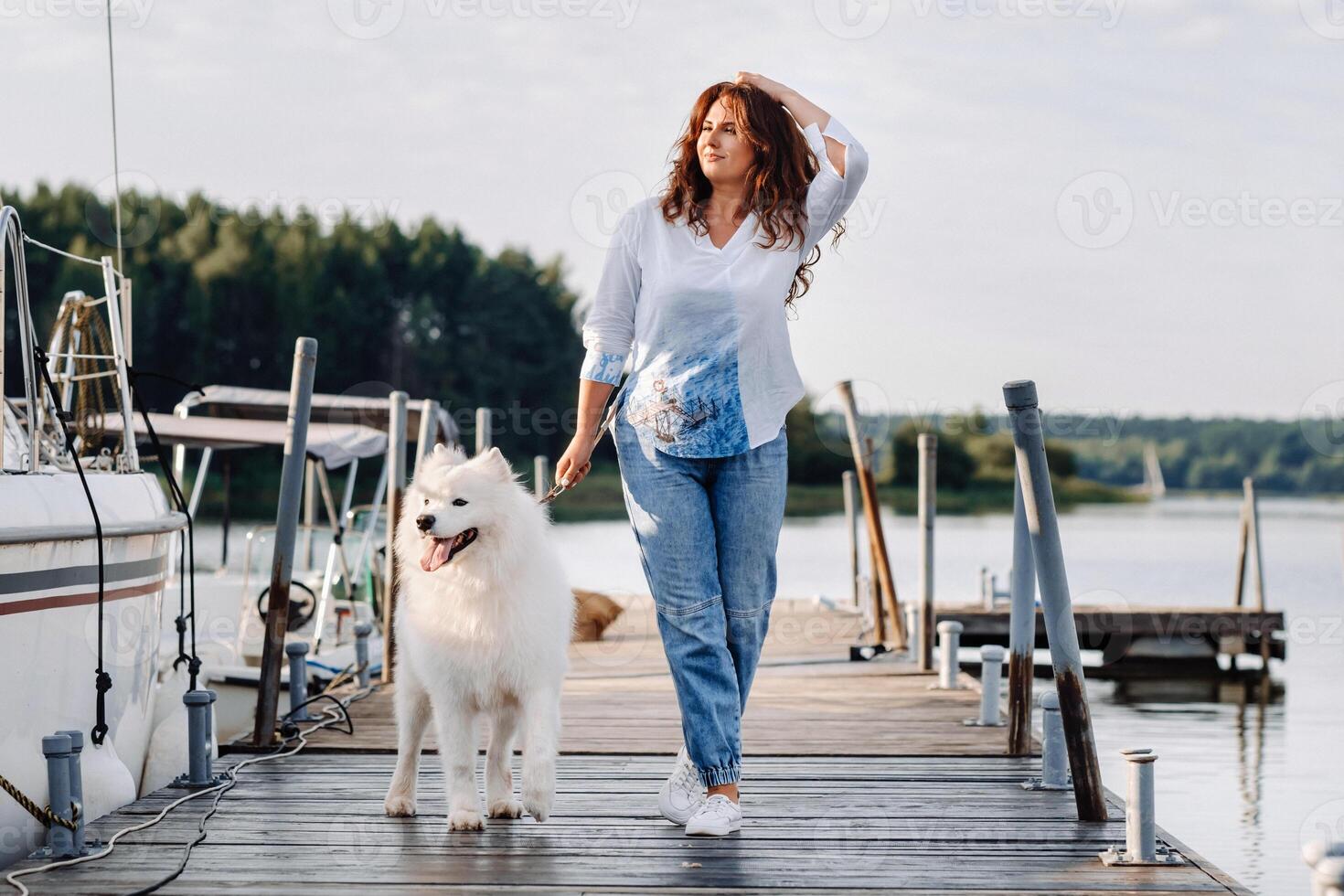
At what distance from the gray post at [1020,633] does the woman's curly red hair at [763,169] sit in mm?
1168

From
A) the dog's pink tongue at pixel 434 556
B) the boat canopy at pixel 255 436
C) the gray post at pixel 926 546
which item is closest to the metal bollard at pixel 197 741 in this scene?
the dog's pink tongue at pixel 434 556

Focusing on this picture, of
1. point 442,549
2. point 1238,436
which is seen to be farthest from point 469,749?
point 1238,436

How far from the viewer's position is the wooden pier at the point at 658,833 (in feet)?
10.1

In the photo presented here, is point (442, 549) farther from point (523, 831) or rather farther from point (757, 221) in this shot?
point (757, 221)

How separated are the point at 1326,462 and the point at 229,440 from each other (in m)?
44.2

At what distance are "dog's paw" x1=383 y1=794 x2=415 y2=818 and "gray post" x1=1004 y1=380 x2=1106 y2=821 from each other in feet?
5.96

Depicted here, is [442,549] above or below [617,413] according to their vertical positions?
below

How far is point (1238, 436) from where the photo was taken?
3866 cm

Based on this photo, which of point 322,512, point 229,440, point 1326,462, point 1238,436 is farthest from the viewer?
point 1326,462

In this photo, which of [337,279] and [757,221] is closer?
[757,221]

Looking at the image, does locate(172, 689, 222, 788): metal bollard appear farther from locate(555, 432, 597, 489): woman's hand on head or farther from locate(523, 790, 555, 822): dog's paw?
locate(555, 432, 597, 489): woman's hand on head

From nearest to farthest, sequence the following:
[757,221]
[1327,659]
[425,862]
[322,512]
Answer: [425,862] < [757,221] < [1327,659] < [322,512]

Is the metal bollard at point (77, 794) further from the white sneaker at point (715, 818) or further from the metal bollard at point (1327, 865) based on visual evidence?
the metal bollard at point (1327, 865)

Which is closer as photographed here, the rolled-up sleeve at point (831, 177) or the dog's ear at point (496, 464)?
the rolled-up sleeve at point (831, 177)
